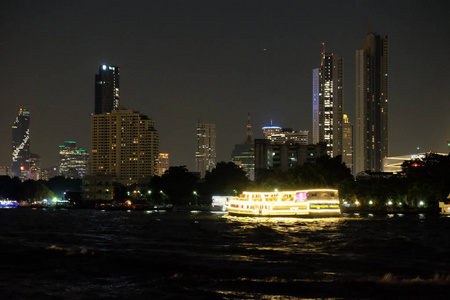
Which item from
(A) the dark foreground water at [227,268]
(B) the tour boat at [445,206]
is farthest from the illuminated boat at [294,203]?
(A) the dark foreground water at [227,268]

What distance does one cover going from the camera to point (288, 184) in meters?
196

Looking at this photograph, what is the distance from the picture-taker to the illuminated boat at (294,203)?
12975 centimetres

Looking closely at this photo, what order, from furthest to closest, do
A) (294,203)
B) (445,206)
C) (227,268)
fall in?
(445,206), (294,203), (227,268)

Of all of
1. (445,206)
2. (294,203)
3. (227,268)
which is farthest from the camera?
(445,206)

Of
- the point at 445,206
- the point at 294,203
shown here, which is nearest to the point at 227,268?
the point at 294,203

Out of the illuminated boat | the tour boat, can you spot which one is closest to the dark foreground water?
the illuminated boat

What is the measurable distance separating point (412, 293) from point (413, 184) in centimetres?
13058

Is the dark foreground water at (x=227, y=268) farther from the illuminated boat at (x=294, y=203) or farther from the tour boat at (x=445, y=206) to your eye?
the tour boat at (x=445, y=206)

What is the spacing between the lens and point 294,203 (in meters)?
133

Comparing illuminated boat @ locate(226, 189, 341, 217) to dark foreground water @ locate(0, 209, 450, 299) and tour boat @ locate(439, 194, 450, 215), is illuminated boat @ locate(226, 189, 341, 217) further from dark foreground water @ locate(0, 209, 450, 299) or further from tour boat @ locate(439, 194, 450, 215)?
dark foreground water @ locate(0, 209, 450, 299)

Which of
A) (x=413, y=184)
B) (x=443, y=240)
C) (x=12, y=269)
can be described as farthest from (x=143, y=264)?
(x=413, y=184)

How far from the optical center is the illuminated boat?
12975cm

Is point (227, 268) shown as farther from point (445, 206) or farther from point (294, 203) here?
point (445, 206)

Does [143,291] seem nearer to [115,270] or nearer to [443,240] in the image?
[115,270]
